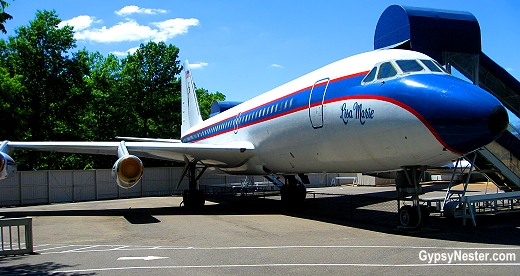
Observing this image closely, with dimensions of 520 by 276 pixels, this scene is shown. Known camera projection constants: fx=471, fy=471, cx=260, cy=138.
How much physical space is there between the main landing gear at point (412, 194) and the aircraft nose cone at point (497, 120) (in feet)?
6.24

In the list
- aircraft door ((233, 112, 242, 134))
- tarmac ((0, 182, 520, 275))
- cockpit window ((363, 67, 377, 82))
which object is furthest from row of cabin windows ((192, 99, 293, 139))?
tarmac ((0, 182, 520, 275))

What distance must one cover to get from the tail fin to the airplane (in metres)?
10.7

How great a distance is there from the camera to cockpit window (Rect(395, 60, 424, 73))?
978cm

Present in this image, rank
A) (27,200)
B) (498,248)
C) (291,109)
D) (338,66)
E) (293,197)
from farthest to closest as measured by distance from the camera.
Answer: (27,200) < (293,197) < (291,109) < (338,66) < (498,248)

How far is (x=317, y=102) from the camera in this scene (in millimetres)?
11656

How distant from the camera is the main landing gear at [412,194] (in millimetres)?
9992

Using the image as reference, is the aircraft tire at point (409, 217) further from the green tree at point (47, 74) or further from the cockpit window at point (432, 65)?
the green tree at point (47, 74)

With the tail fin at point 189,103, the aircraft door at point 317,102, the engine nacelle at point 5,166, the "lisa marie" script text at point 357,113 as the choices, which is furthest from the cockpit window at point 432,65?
the tail fin at point 189,103

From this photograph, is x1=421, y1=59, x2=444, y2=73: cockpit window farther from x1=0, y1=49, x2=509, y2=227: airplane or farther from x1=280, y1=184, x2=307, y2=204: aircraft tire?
x1=280, y1=184, x2=307, y2=204: aircraft tire

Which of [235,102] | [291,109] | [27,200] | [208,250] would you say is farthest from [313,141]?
[235,102]

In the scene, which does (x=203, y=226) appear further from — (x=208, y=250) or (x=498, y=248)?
(x=498, y=248)

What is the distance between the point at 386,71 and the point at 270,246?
174 inches

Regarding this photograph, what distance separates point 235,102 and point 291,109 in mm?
24032

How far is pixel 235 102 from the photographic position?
36656 millimetres
